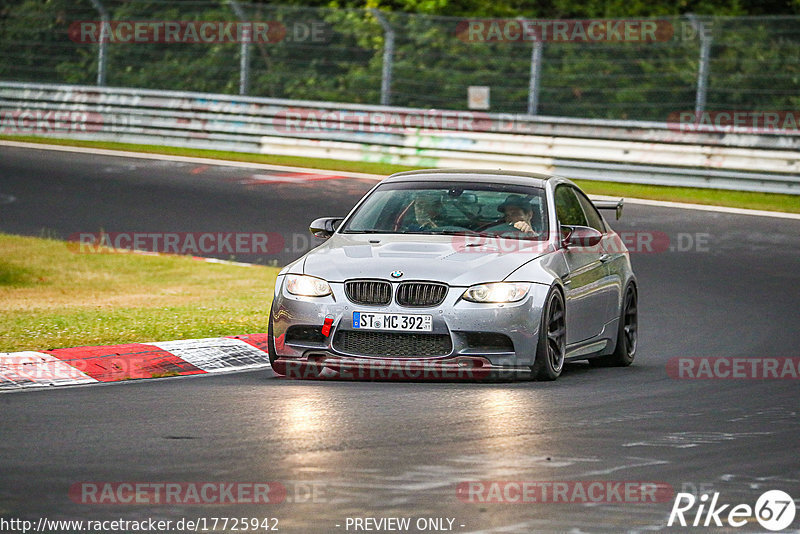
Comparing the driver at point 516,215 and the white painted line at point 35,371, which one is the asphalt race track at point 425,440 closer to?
the white painted line at point 35,371

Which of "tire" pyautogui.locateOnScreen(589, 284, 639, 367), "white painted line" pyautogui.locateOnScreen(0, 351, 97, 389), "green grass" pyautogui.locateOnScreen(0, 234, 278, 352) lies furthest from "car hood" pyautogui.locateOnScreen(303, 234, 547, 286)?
"green grass" pyautogui.locateOnScreen(0, 234, 278, 352)

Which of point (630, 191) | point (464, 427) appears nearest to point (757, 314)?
point (464, 427)

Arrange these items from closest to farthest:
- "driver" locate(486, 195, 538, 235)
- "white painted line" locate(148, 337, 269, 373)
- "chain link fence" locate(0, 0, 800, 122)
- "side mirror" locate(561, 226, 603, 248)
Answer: "side mirror" locate(561, 226, 603, 248)
"driver" locate(486, 195, 538, 235)
"white painted line" locate(148, 337, 269, 373)
"chain link fence" locate(0, 0, 800, 122)

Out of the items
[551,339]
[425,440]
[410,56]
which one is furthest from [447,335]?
[410,56]

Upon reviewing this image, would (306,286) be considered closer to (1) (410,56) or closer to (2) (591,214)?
(2) (591,214)

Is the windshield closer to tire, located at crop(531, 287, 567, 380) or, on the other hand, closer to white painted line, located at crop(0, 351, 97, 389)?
tire, located at crop(531, 287, 567, 380)

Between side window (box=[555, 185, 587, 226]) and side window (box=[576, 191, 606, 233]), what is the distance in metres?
0.13

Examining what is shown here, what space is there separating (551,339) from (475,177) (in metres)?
1.70

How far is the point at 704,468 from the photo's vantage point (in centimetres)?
708

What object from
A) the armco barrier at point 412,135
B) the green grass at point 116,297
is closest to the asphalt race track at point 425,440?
the green grass at point 116,297

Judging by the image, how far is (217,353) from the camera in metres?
11.2

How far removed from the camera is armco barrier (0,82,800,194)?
23906mm

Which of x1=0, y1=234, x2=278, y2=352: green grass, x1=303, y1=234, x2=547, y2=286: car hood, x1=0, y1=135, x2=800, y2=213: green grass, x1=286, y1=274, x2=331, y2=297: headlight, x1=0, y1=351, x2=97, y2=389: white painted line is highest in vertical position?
x1=303, y1=234, x2=547, y2=286: car hood

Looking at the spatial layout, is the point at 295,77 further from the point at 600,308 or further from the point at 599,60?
the point at 600,308
